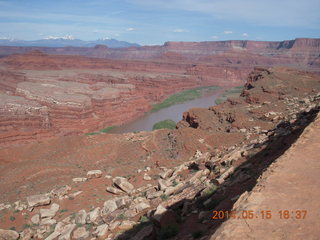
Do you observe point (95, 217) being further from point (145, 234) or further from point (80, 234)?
point (145, 234)

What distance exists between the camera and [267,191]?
4258 mm

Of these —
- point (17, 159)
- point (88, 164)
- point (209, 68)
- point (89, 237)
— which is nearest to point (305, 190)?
point (89, 237)

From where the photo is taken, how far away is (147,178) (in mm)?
12430

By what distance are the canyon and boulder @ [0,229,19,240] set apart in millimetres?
19148

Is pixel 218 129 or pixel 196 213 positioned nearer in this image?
pixel 196 213

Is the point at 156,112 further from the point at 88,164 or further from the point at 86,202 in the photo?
the point at 86,202

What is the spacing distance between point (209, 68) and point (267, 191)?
7818 cm

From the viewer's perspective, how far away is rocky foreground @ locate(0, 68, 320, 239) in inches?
244

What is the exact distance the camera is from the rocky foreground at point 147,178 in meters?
6.20

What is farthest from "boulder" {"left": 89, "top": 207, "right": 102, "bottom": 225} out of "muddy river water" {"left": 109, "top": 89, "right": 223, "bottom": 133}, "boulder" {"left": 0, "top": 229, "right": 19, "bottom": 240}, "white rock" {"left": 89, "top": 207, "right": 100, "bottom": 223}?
"muddy river water" {"left": 109, "top": 89, "right": 223, "bottom": 133}

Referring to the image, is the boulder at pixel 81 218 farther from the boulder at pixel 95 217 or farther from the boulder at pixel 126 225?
the boulder at pixel 126 225

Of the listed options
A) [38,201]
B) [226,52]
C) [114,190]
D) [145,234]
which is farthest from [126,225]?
[226,52]

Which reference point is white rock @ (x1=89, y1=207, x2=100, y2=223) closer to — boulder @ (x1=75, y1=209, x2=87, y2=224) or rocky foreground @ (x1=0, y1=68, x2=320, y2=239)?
rocky foreground @ (x1=0, y1=68, x2=320, y2=239)

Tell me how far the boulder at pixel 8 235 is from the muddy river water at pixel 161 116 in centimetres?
2520
